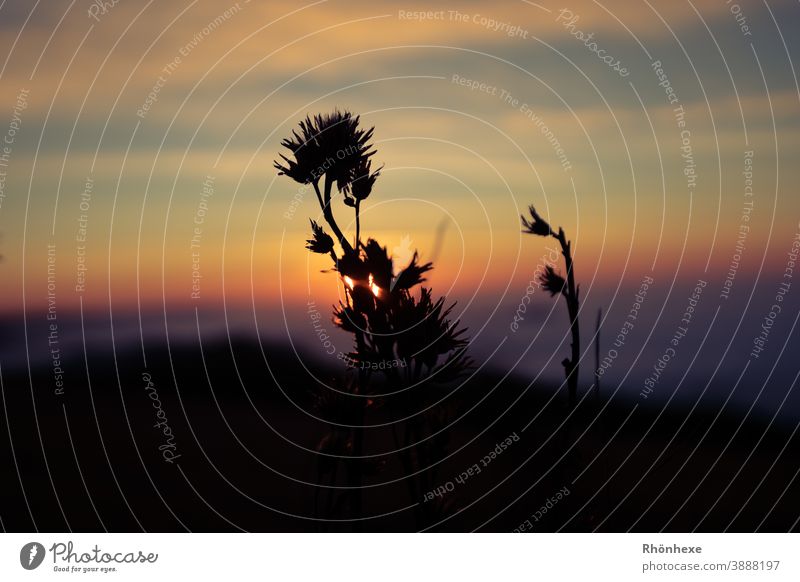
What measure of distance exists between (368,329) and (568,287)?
1024 mm

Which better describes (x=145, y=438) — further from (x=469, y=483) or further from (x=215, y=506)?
(x=469, y=483)

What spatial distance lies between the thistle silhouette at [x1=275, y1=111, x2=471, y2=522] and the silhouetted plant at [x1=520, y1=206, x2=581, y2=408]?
1.73 feet

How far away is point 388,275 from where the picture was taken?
423 centimetres

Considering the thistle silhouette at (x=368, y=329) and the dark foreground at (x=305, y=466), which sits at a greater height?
the thistle silhouette at (x=368, y=329)

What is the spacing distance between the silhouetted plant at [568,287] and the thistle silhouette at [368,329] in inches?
20.7
